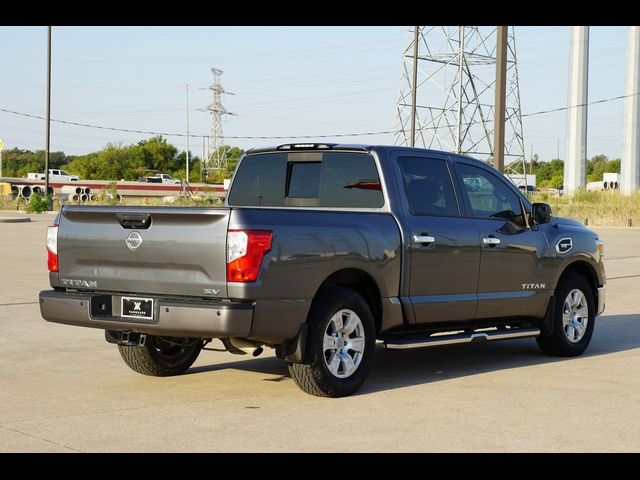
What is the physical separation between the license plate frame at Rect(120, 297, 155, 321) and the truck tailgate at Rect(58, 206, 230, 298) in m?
0.08

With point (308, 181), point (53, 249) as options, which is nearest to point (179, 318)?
point (53, 249)

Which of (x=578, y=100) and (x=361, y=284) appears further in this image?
(x=578, y=100)

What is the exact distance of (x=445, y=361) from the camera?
35.0ft

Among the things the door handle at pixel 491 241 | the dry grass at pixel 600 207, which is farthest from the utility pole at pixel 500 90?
the dry grass at pixel 600 207

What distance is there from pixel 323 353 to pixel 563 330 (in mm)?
3478

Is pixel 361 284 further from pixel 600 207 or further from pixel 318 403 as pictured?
pixel 600 207

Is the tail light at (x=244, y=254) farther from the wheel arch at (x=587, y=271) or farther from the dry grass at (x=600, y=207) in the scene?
the dry grass at (x=600, y=207)

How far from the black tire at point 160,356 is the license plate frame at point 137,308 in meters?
0.97

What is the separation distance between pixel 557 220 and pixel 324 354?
3.78 meters

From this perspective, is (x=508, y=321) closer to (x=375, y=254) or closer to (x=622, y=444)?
(x=375, y=254)

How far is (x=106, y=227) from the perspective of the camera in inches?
336

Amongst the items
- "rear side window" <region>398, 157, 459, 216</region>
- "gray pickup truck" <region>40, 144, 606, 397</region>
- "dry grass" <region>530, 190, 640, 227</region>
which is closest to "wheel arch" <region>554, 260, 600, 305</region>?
"gray pickup truck" <region>40, 144, 606, 397</region>

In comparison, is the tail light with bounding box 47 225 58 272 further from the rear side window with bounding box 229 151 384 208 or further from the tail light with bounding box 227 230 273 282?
the rear side window with bounding box 229 151 384 208
